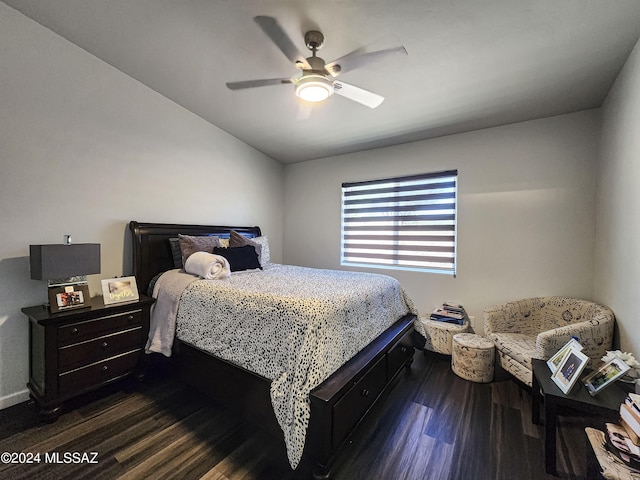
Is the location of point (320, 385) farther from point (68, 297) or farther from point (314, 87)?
point (68, 297)

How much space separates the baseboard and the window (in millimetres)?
3520

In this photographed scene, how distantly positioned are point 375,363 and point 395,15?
2369mm

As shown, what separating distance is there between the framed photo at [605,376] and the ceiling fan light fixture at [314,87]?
8.15 feet

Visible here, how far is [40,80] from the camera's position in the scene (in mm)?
2156

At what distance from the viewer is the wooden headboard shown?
8.70 ft

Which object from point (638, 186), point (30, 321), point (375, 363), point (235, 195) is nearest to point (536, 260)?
point (638, 186)

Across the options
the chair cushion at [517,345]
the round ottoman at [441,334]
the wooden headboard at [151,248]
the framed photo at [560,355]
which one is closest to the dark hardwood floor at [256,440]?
the chair cushion at [517,345]

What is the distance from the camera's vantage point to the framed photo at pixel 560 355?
5.84ft

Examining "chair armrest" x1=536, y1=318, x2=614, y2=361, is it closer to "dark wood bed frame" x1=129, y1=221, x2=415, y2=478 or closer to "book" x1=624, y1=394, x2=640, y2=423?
"book" x1=624, y1=394, x2=640, y2=423

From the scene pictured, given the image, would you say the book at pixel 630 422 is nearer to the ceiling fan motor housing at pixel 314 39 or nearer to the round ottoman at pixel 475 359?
the round ottoman at pixel 475 359

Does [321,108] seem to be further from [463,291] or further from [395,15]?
[463,291]

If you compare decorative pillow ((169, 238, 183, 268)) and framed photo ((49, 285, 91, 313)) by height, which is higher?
decorative pillow ((169, 238, 183, 268))

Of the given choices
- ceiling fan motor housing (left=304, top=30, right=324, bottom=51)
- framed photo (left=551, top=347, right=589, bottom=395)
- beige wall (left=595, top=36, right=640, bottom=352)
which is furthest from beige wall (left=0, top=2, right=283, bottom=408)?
beige wall (left=595, top=36, right=640, bottom=352)

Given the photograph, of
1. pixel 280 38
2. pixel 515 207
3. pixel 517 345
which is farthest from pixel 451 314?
pixel 280 38
